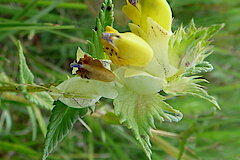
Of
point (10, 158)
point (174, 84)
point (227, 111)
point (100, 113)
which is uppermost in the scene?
point (174, 84)

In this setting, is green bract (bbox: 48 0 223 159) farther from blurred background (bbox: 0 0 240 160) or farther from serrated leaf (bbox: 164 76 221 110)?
blurred background (bbox: 0 0 240 160)

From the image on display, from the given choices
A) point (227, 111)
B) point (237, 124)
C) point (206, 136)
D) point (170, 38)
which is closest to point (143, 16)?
point (170, 38)

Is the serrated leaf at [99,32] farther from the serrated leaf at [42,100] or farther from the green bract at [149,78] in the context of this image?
the serrated leaf at [42,100]

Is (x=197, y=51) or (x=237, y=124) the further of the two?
(x=237, y=124)

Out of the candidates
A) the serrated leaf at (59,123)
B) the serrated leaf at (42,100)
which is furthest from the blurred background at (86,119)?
the serrated leaf at (59,123)

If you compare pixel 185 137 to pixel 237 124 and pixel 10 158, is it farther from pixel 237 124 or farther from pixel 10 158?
pixel 237 124

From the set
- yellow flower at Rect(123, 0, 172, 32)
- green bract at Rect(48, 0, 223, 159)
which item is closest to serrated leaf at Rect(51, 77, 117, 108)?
green bract at Rect(48, 0, 223, 159)

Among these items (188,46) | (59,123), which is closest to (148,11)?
(188,46)
